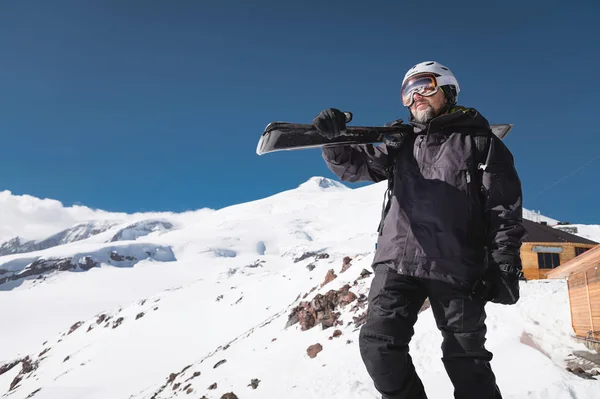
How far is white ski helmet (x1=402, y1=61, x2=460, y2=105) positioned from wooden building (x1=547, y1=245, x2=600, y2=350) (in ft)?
28.0

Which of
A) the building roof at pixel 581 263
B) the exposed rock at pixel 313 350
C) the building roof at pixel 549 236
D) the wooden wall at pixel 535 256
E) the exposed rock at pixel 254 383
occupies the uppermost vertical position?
the building roof at pixel 549 236

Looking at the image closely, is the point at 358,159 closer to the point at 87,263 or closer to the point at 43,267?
the point at 87,263

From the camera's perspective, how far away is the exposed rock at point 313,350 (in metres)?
16.6

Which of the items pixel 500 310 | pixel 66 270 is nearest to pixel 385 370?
pixel 500 310

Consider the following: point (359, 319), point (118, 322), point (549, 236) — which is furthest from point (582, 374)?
point (118, 322)

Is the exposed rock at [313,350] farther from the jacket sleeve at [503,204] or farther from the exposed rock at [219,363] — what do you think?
the jacket sleeve at [503,204]

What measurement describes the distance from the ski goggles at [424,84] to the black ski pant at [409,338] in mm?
1679

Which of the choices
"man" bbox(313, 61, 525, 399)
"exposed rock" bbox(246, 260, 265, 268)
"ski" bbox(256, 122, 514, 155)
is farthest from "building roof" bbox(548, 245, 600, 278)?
"exposed rock" bbox(246, 260, 265, 268)

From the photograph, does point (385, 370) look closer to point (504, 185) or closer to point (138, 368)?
point (504, 185)

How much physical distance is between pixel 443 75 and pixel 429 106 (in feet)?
1.05

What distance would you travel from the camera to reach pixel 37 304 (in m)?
109

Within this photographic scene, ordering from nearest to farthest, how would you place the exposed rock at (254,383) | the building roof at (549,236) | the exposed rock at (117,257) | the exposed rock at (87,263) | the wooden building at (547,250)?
1. the exposed rock at (254,383)
2. the wooden building at (547,250)
3. the building roof at (549,236)
4. the exposed rock at (87,263)
5. the exposed rock at (117,257)

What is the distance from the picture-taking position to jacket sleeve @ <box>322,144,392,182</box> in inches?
135

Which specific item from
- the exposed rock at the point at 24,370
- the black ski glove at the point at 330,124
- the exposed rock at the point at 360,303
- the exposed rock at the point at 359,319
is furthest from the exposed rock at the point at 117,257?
the black ski glove at the point at 330,124
